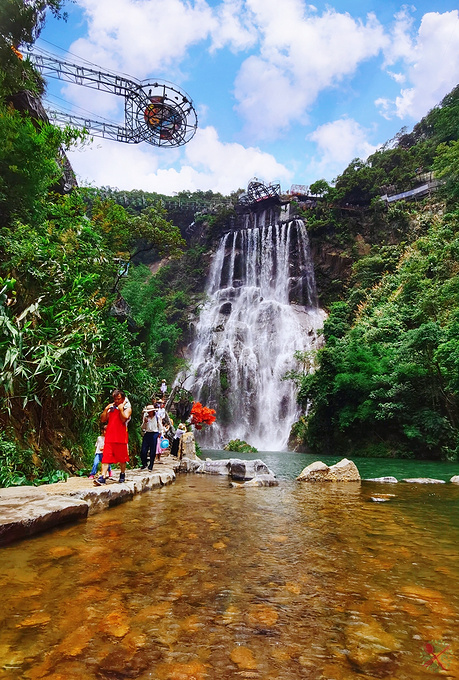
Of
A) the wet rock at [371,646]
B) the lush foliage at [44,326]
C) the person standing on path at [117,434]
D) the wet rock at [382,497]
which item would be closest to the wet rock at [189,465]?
the lush foliage at [44,326]

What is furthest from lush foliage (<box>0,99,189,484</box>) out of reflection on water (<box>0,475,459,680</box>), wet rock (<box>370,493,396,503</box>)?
wet rock (<box>370,493,396,503</box>)

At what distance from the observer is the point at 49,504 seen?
3023mm

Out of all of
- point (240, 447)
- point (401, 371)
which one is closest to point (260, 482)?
point (401, 371)

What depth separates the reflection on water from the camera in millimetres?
1335

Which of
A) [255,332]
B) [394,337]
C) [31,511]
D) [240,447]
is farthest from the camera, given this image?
[255,332]

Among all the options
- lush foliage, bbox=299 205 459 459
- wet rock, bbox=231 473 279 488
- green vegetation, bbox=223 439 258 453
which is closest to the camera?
wet rock, bbox=231 473 279 488

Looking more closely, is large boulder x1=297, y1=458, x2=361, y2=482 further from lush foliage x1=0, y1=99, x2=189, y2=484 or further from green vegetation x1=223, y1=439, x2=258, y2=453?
green vegetation x1=223, y1=439, x2=258, y2=453

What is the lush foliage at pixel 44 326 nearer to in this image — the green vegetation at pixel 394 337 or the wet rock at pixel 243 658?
the wet rock at pixel 243 658

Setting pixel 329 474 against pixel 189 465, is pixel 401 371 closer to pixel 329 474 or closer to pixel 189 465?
pixel 329 474
